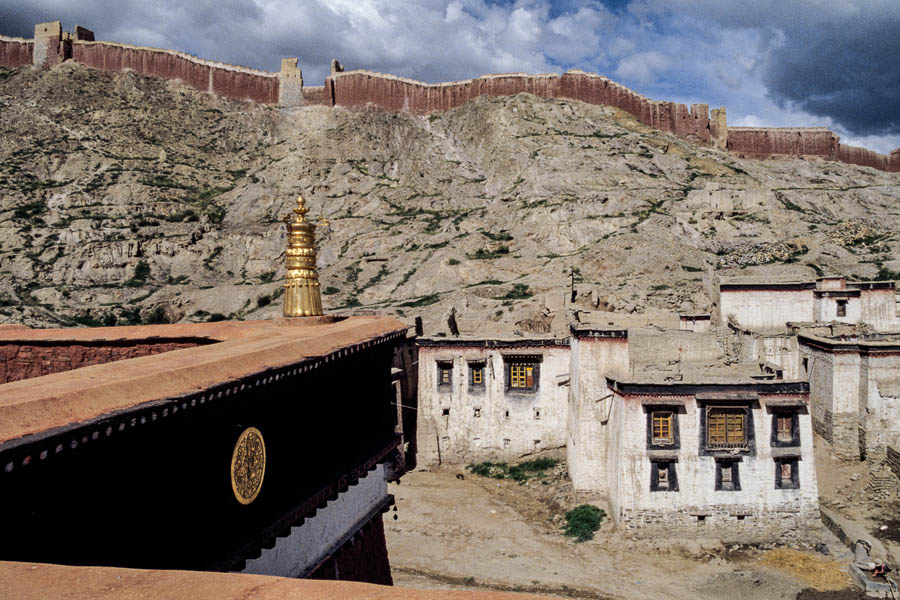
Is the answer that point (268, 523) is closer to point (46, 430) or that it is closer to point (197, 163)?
point (46, 430)

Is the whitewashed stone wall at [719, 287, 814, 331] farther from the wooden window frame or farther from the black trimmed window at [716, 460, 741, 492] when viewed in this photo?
the black trimmed window at [716, 460, 741, 492]

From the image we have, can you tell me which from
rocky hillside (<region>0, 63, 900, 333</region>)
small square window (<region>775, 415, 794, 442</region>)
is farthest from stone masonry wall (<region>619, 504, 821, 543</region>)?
rocky hillside (<region>0, 63, 900, 333</region>)

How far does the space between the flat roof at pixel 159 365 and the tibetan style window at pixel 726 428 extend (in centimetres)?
1049

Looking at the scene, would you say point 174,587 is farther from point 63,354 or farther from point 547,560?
point 547,560

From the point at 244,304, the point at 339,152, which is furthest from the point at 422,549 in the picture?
the point at 339,152

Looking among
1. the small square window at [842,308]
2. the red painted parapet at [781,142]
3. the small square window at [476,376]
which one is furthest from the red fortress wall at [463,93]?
the small square window at [476,376]

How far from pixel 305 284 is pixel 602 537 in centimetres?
1196

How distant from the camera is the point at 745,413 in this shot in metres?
17.2

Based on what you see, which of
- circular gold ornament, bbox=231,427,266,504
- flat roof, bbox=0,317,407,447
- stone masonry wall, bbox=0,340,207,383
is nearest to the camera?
flat roof, bbox=0,317,407,447

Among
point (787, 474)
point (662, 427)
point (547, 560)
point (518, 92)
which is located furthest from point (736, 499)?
point (518, 92)

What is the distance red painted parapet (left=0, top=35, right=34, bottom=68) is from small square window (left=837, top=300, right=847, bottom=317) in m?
75.6

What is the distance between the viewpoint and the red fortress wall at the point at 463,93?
66.7 m

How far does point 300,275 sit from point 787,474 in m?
14.8

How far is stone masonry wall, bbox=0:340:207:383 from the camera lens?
960cm
